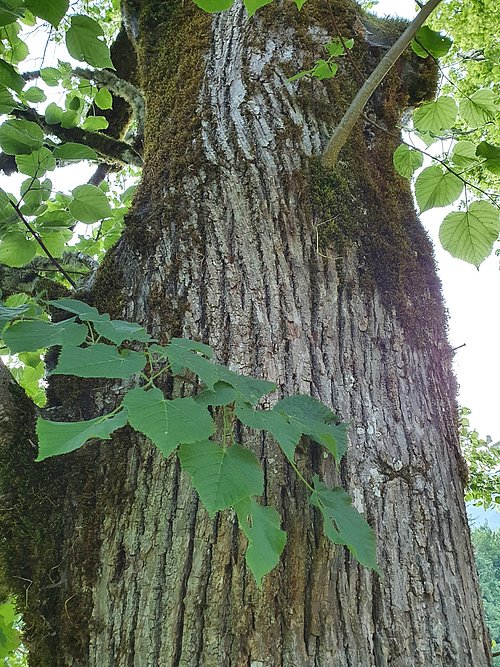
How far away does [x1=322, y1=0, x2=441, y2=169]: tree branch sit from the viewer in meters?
1.30

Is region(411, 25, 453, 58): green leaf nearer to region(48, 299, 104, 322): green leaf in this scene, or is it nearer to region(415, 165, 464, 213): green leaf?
region(415, 165, 464, 213): green leaf

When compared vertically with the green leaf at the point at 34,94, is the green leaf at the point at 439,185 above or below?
below

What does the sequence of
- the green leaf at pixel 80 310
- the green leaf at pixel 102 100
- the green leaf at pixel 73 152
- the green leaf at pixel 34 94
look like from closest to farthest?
the green leaf at pixel 80 310, the green leaf at pixel 73 152, the green leaf at pixel 34 94, the green leaf at pixel 102 100

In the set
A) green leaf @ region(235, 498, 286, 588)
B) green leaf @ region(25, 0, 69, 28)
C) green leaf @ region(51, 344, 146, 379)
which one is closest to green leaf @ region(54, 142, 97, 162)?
green leaf @ region(25, 0, 69, 28)

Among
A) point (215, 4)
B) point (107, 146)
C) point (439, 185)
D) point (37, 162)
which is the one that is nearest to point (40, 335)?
point (215, 4)

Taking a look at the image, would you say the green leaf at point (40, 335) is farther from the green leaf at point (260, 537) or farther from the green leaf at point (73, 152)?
the green leaf at point (73, 152)

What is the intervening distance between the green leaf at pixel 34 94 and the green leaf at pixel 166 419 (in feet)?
6.62

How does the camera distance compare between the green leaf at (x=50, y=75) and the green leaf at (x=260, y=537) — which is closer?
the green leaf at (x=260, y=537)

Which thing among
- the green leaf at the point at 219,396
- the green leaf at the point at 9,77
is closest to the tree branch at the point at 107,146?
the green leaf at the point at 9,77

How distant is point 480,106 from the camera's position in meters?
1.55

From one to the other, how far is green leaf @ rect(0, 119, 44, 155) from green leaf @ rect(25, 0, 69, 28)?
545mm

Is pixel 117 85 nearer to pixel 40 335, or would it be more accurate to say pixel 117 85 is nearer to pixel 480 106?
pixel 480 106

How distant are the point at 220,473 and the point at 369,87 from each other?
43.9 inches

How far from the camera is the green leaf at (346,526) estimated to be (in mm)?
967
